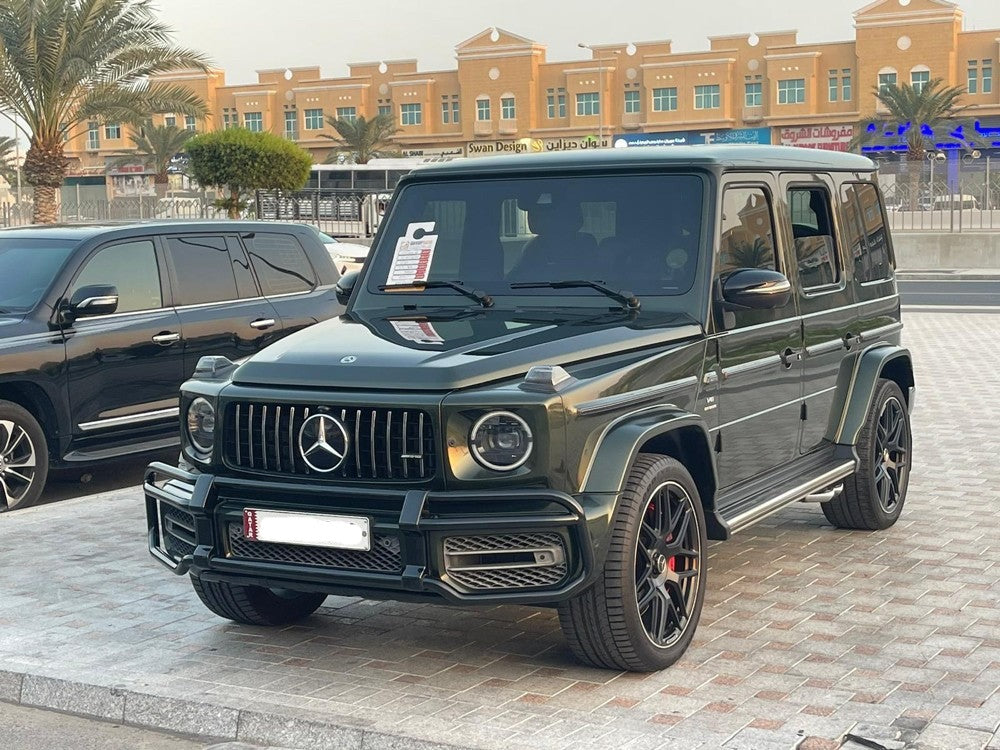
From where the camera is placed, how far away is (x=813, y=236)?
23.4ft

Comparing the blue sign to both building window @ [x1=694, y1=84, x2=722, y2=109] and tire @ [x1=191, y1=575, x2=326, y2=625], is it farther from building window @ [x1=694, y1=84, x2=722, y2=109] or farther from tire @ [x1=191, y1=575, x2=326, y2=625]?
tire @ [x1=191, y1=575, x2=326, y2=625]

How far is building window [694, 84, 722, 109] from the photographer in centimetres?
9162

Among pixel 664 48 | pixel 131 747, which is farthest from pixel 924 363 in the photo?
pixel 664 48

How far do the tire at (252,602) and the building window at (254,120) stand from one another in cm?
10321

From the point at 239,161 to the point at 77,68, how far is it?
411 inches

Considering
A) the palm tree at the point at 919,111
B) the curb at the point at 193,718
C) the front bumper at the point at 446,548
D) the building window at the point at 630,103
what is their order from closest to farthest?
1. the curb at the point at 193,718
2. the front bumper at the point at 446,548
3. the palm tree at the point at 919,111
4. the building window at the point at 630,103

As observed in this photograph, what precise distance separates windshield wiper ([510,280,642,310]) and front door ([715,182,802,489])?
1.24ft

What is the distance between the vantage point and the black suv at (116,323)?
9.05 metres

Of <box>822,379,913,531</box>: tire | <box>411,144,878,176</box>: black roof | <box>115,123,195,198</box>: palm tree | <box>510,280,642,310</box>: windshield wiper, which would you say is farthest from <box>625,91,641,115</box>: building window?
<box>510,280,642,310</box>: windshield wiper

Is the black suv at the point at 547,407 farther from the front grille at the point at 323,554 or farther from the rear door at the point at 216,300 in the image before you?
the rear door at the point at 216,300

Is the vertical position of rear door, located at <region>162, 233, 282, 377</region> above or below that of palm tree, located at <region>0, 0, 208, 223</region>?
below

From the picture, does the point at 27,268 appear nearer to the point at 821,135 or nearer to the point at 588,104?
the point at 821,135

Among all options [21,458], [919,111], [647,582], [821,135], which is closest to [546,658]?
[647,582]

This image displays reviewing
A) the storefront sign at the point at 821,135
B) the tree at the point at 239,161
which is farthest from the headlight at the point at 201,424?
the storefront sign at the point at 821,135
